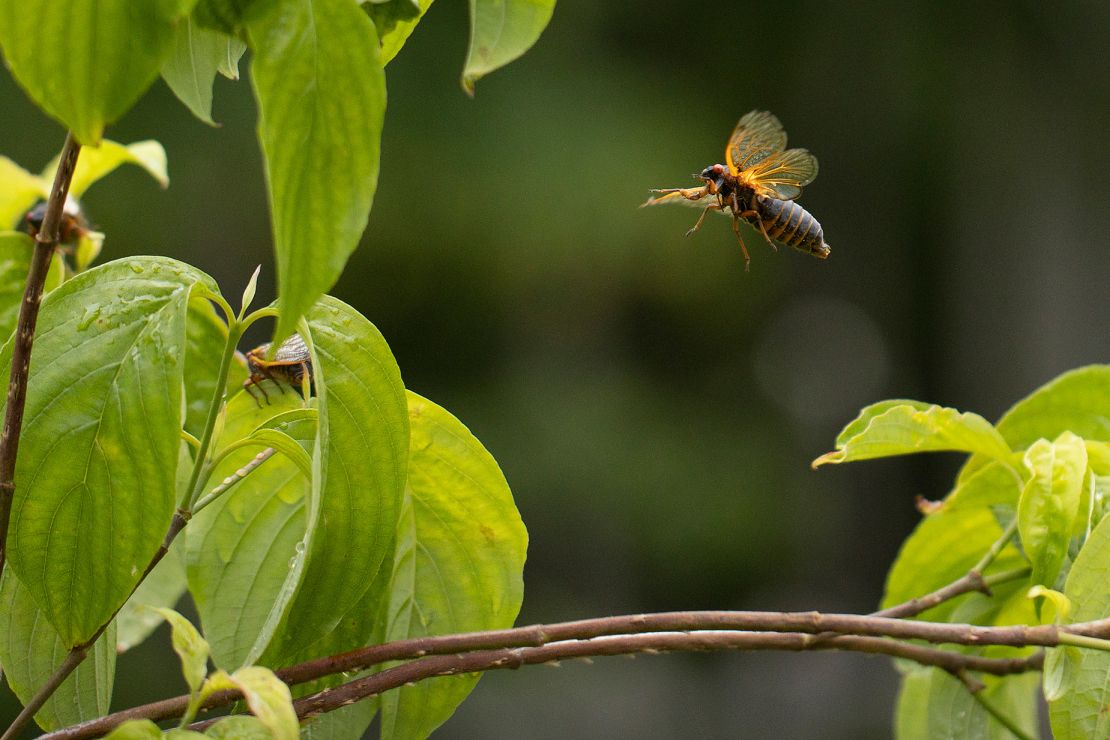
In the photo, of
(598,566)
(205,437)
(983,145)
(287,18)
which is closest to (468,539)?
(205,437)

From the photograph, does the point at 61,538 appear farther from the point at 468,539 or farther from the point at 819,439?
the point at 819,439

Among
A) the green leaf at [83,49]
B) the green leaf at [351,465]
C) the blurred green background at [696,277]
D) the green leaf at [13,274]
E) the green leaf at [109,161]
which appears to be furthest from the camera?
the blurred green background at [696,277]

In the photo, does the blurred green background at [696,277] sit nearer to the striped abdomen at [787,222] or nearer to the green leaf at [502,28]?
the striped abdomen at [787,222]

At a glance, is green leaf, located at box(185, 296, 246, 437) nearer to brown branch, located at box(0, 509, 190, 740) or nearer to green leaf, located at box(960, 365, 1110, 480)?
brown branch, located at box(0, 509, 190, 740)

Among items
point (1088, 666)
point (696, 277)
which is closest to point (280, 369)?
point (1088, 666)

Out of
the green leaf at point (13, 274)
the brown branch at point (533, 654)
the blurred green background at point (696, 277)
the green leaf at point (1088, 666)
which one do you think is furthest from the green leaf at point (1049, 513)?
the blurred green background at point (696, 277)

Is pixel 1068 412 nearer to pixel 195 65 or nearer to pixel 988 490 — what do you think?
pixel 988 490

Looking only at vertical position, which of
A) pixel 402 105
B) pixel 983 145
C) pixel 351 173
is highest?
pixel 983 145

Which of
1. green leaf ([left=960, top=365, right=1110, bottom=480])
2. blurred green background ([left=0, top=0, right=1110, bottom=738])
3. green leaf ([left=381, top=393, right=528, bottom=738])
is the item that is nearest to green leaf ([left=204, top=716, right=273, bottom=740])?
green leaf ([left=381, top=393, right=528, bottom=738])
